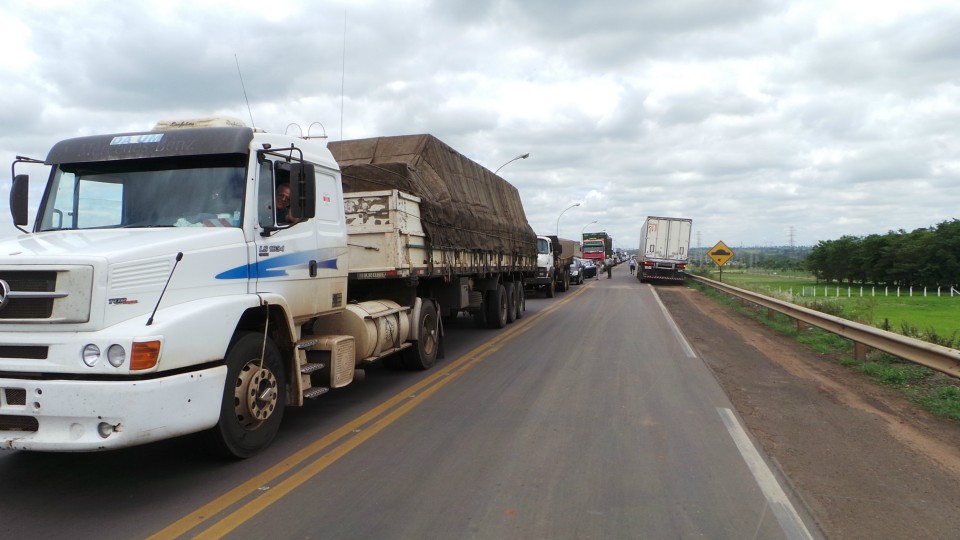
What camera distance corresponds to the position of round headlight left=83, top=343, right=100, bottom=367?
4.16m

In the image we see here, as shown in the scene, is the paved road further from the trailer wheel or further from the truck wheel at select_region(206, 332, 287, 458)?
the trailer wheel

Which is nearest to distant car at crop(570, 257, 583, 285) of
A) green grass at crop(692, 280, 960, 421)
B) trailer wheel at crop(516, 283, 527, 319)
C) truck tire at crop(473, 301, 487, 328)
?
trailer wheel at crop(516, 283, 527, 319)

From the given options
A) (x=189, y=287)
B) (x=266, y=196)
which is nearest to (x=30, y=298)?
(x=189, y=287)

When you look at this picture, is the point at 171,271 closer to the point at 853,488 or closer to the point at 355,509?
the point at 355,509

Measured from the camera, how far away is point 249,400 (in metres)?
5.24

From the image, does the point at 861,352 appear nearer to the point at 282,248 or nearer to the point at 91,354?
the point at 282,248

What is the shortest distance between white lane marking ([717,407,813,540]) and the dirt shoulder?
5.2 inches

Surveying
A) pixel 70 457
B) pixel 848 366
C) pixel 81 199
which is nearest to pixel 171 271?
pixel 81 199

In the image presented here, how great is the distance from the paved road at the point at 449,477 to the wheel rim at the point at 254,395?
0.34 meters

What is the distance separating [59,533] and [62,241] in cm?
217

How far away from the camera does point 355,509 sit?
429 centimetres

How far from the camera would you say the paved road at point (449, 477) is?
13.3 feet

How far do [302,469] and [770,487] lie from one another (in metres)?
3.57

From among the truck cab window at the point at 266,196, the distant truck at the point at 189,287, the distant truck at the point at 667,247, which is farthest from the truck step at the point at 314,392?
the distant truck at the point at 667,247
